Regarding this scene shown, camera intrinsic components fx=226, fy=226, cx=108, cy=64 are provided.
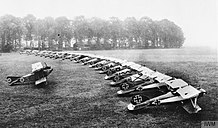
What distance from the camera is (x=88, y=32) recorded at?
43156 mm

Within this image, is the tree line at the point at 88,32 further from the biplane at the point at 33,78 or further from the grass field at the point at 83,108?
the biplane at the point at 33,78

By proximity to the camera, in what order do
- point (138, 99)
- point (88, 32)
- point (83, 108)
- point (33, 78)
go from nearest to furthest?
point (138, 99) → point (83, 108) → point (33, 78) → point (88, 32)

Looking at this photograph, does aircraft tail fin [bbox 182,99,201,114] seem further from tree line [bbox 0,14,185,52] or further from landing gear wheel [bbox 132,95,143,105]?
tree line [bbox 0,14,185,52]

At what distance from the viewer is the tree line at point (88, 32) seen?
32.9m

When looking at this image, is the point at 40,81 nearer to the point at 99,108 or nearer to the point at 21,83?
the point at 21,83

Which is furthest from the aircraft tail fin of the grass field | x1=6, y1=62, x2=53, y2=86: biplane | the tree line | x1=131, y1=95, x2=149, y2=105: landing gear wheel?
the tree line

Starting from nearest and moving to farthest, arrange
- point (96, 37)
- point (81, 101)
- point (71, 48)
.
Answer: point (81, 101)
point (96, 37)
point (71, 48)

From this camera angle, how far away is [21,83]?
1881 centimetres

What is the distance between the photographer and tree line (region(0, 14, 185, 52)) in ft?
108

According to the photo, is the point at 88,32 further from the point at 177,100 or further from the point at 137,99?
the point at 177,100

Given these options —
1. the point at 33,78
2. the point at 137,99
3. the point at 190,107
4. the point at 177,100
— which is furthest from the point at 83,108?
the point at 33,78

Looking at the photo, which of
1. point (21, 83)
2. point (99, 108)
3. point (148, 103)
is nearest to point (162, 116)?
point (148, 103)

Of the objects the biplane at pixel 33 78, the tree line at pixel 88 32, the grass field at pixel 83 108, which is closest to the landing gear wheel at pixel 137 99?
the grass field at pixel 83 108

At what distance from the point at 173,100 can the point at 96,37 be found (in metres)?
32.7
